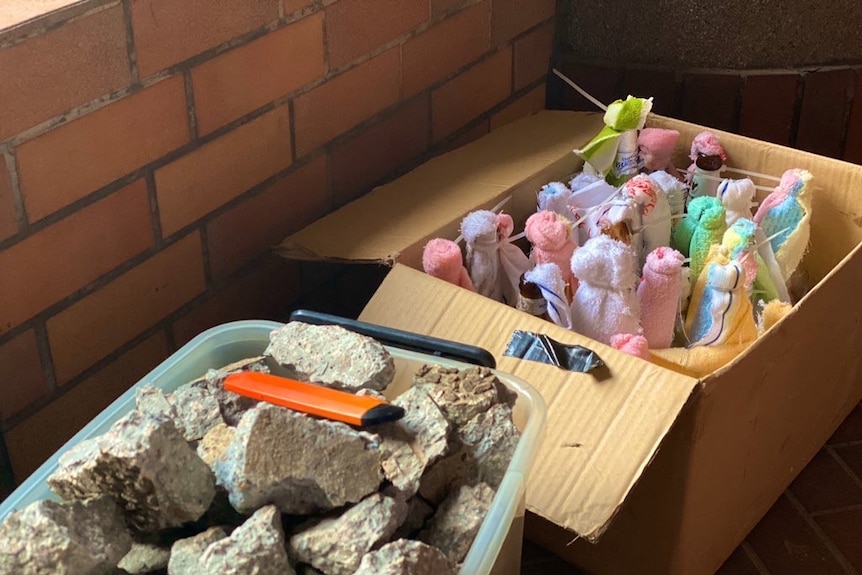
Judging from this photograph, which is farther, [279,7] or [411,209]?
[411,209]

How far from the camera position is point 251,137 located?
125cm

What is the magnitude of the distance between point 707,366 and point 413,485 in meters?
0.52

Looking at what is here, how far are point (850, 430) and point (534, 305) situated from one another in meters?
0.63

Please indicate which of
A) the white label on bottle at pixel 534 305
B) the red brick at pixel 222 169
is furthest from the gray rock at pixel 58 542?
the white label on bottle at pixel 534 305

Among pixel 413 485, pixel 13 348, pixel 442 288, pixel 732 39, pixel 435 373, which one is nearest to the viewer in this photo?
pixel 413 485

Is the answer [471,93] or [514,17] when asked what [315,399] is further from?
[514,17]

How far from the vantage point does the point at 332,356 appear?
92cm

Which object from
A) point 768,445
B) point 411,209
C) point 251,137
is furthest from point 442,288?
point 768,445

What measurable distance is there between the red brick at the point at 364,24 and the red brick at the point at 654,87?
0.47m

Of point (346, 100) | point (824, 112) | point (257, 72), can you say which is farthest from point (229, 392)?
point (824, 112)

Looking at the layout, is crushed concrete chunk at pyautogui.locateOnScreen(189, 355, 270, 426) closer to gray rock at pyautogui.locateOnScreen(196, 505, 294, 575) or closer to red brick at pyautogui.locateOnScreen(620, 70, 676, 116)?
gray rock at pyautogui.locateOnScreen(196, 505, 294, 575)

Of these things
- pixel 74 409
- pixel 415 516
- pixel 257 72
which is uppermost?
pixel 257 72

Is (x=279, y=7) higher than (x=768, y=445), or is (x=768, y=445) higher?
(x=279, y=7)

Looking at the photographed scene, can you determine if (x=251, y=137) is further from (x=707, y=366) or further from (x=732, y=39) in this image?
(x=732, y=39)
